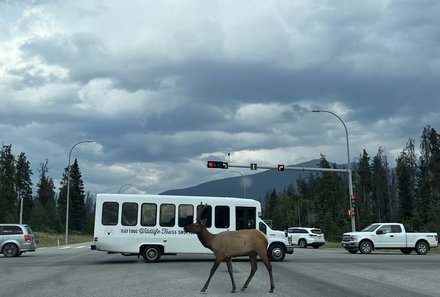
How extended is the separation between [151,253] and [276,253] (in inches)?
214

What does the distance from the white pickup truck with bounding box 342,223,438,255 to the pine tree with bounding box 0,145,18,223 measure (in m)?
77.9

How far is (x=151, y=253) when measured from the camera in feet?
67.4

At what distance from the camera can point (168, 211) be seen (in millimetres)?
20953

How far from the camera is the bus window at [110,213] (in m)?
20.4

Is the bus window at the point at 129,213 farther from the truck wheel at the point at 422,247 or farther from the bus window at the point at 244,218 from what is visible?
the truck wheel at the point at 422,247

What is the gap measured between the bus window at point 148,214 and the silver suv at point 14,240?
8.48 meters

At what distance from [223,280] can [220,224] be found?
25.8 ft

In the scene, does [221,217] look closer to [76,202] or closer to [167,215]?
[167,215]

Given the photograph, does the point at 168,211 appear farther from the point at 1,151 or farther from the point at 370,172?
the point at 1,151

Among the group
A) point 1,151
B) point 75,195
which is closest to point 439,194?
point 75,195

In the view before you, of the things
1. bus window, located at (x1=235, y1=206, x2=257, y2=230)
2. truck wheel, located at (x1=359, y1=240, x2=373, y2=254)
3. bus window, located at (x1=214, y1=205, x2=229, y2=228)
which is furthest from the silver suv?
truck wheel, located at (x1=359, y1=240, x2=373, y2=254)

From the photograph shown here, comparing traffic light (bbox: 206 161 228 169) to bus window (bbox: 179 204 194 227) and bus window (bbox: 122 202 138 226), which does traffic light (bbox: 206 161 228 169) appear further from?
bus window (bbox: 122 202 138 226)

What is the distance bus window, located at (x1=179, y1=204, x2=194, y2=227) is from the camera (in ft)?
68.6

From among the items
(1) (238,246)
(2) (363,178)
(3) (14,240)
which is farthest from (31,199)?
(1) (238,246)
